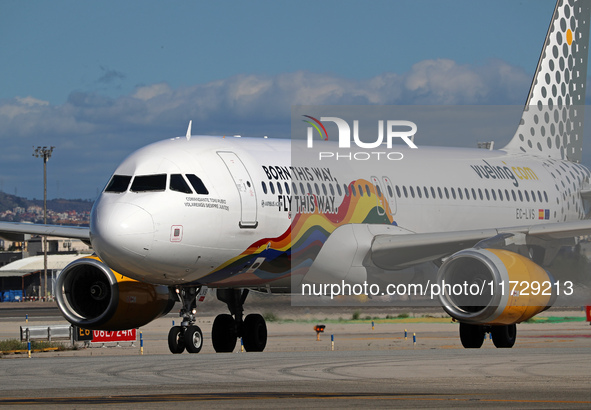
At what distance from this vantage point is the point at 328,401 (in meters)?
12.7

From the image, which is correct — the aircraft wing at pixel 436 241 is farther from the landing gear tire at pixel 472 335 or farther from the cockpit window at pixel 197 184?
the cockpit window at pixel 197 184

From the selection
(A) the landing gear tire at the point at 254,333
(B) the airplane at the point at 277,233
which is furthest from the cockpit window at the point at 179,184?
(A) the landing gear tire at the point at 254,333

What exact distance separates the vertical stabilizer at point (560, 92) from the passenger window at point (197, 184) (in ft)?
49.8

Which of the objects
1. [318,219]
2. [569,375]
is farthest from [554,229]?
[569,375]

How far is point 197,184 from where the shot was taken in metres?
20.3

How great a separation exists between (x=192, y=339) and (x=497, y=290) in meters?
6.13

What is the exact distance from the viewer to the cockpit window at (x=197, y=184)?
798 inches

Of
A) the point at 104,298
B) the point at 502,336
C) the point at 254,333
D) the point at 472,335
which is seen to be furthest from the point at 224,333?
the point at 502,336

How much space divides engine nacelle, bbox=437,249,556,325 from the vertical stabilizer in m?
11.9

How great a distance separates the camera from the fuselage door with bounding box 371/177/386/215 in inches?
977

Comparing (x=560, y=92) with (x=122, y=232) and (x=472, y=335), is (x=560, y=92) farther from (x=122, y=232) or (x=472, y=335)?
(x=122, y=232)

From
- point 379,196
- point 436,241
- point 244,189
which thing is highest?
point 379,196

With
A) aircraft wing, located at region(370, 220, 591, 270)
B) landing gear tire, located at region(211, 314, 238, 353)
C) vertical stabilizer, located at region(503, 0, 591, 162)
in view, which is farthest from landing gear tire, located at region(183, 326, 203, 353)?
vertical stabilizer, located at region(503, 0, 591, 162)

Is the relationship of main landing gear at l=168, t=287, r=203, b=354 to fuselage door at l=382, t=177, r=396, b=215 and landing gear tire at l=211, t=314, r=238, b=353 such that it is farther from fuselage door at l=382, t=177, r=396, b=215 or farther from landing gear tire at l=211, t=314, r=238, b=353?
fuselage door at l=382, t=177, r=396, b=215
